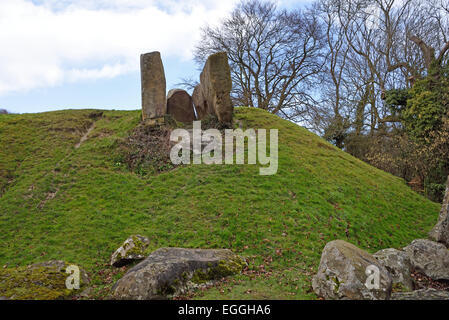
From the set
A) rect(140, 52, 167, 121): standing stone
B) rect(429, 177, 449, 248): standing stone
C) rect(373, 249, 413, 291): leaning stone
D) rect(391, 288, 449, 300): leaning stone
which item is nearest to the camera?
rect(391, 288, 449, 300): leaning stone

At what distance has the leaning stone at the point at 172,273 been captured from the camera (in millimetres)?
5477

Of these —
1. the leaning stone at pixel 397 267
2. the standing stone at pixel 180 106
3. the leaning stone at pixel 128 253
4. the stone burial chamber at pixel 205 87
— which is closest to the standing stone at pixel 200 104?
the standing stone at pixel 180 106

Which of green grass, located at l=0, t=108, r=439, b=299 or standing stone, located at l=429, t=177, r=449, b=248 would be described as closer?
green grass, located at l=0, t=108, r=439, b=299

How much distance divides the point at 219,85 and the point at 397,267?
9441 millimetres

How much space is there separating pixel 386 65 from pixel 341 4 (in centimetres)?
638

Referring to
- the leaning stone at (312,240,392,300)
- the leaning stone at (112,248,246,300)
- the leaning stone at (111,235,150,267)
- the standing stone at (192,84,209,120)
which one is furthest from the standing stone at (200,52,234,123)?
the leaning stone at (312,240,392,300)

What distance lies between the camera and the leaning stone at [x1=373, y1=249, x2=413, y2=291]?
678cm

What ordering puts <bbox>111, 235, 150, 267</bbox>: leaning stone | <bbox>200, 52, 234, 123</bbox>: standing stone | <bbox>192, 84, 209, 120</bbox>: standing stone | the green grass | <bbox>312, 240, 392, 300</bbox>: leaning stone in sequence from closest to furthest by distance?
<bbox>312, 240, 392, 300</bbox>: leaning stone → <bbox>111, 235, 150, 267</bbox>: leaning stone → the green grass → <bbox>200, 52, 234, 123</bbox>: standing stone → <bbox>192, 84, 209, 120</bbox>: standing stone

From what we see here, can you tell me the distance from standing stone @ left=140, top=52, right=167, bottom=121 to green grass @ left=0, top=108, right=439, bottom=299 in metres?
1.50

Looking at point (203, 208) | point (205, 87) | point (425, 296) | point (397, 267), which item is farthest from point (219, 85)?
point (425, 296)

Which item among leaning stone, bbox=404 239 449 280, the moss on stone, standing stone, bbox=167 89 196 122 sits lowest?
leaning stone, bbox=404 239 449 280

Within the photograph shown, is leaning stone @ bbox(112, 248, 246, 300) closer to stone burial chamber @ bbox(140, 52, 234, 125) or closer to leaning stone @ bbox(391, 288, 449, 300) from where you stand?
leaning stone @ bbox(391, 288, 449, 300)
